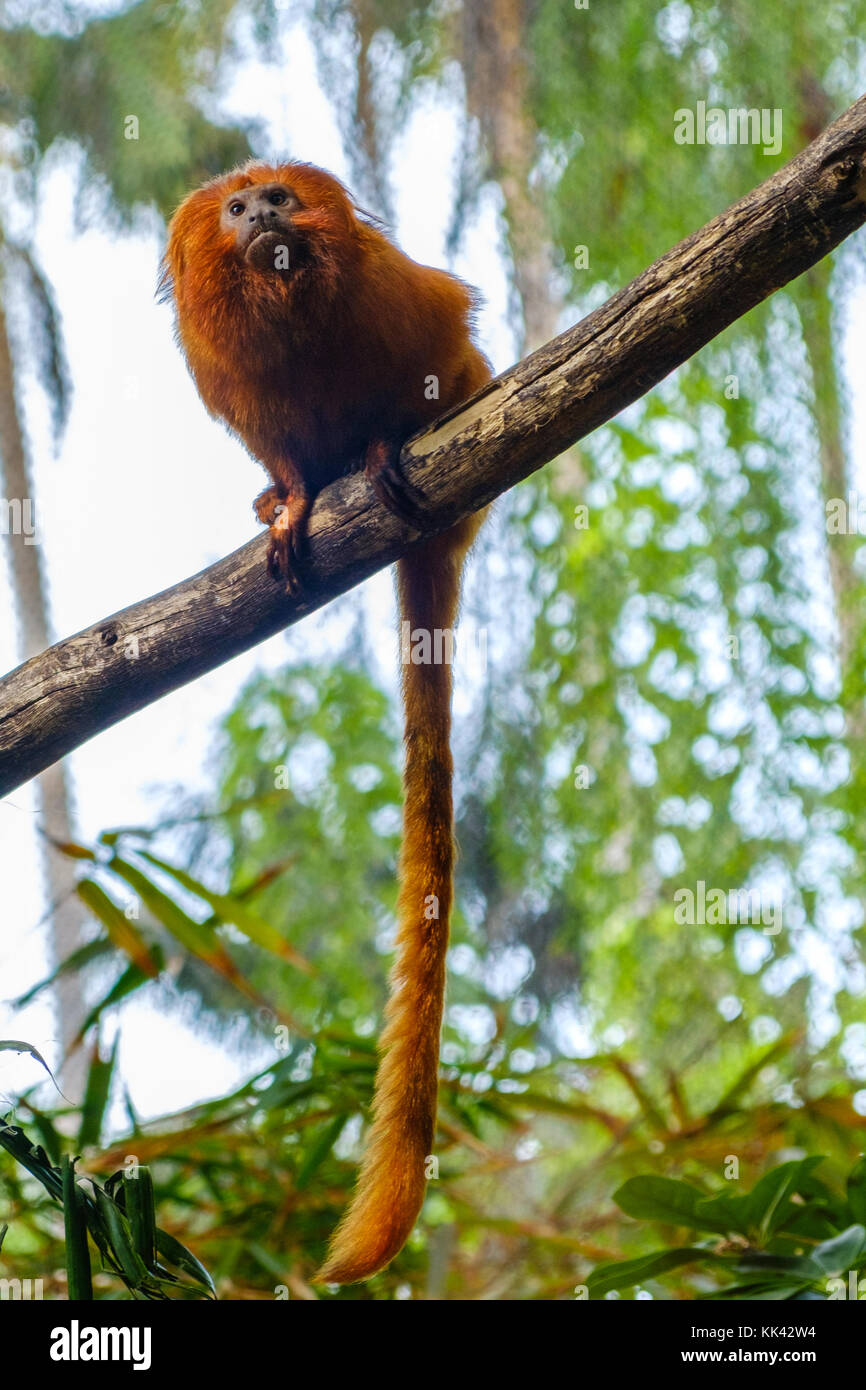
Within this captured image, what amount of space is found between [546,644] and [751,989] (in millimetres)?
781

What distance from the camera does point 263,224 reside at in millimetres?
1488

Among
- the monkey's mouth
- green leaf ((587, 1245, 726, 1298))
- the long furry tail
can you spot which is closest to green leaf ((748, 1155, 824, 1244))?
green leaf ((587, 1245, 726, 1298))

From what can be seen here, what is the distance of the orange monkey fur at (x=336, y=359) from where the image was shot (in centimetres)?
147

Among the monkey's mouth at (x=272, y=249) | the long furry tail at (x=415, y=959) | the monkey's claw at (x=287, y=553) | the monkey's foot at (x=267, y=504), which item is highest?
the monkey's mouth at (x=272, y=249)

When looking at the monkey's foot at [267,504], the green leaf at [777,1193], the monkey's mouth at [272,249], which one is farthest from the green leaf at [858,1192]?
the monkey's mouth at [272,249]

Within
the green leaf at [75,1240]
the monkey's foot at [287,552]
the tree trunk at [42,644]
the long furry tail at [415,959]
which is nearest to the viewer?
the green leaf at [75,1240]

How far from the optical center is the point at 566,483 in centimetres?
284

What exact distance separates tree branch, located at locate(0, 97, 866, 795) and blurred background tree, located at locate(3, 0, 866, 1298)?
1.95ft

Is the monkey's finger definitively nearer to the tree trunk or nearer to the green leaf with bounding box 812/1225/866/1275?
the green leaf with bounding box 812/1225/866/1275

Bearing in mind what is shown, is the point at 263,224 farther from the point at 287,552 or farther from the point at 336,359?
the point at 287,552

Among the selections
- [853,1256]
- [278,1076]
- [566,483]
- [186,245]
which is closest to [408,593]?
[186,245]

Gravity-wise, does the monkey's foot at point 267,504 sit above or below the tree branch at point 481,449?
above

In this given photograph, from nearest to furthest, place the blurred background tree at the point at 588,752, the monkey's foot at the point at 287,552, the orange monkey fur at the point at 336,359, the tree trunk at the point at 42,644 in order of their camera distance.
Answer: the monkey's foot at the point at 287,552 → the orange monkey fur at the point at 336,359 → the blurred background tree at the point at 588,752 → the tree trunk at the point at 42,644

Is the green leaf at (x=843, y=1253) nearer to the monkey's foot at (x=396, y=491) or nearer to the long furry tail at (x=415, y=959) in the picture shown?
the long furry tail at (x=415, y=959)
